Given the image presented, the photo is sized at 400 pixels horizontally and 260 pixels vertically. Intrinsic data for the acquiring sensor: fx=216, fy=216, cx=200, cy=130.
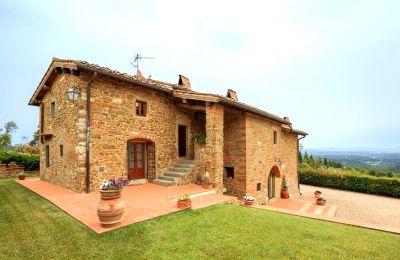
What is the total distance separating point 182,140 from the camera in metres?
12.2

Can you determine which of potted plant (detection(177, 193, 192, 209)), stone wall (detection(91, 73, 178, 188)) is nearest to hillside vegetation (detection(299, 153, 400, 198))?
stone wall (detection(91, 73, 178, 188))

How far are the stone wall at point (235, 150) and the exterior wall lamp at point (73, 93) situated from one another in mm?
6990

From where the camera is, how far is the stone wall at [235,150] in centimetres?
1086

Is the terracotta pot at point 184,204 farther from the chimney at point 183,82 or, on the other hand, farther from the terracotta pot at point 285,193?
the terracotta pot at point 285,193

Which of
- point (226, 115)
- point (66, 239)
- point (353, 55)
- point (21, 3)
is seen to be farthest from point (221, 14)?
point (353, 55)

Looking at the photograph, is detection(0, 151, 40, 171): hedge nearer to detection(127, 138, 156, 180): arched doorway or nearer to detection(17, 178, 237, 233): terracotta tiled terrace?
detection(17, 178, 237, 233): terracotta tiled terrace

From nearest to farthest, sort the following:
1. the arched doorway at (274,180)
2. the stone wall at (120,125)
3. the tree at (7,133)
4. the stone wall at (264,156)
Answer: the stone wall at (120,125), the stone wall at (264,156), the arched doorway at (274,180), the tree at (7,133)

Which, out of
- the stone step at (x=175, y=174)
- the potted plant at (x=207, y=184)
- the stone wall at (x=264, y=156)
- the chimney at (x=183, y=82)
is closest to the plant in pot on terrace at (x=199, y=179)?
the potted plant at (x=207, y=184)

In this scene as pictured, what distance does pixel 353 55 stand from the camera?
110 feet

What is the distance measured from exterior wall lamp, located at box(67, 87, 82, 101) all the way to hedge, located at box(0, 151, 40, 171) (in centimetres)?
1129

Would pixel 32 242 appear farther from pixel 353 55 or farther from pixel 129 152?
pixel 353 55

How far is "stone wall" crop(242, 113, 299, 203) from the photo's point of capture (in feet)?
36.6

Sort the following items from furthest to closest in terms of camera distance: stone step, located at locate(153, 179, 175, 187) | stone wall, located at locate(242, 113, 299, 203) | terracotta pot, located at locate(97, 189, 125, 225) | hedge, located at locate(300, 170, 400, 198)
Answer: hedge, located at locate(300, 170, 400, 198), stone wall, located at locate(242, 113, 299, 203), stone step, located at locate(153, 179, 175, 187), terracotta pot, located at locate(97, 189, 125, 225)

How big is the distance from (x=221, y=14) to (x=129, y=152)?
1055 centimetres
